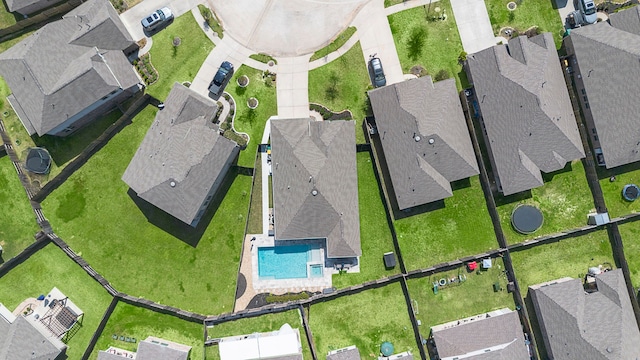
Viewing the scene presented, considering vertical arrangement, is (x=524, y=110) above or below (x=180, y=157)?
below

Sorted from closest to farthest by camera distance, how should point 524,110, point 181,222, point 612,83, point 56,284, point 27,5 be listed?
point 524,110 < point 612,83 < point 27,5 < point 56,284 < point 181,222

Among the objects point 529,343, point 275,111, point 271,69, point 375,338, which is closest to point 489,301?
point 529,343

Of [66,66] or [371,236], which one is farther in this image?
[371,236]

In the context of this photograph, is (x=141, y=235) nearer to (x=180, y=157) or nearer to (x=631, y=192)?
(x=180, y=157)

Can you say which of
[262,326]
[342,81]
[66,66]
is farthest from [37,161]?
[342,81]

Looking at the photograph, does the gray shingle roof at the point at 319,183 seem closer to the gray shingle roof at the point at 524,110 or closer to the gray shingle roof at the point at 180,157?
the gray shingle roof at the point at 180,157

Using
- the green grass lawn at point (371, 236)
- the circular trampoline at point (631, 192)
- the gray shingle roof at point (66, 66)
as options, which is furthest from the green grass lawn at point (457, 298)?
the gray shingle roof at point (66, 66)

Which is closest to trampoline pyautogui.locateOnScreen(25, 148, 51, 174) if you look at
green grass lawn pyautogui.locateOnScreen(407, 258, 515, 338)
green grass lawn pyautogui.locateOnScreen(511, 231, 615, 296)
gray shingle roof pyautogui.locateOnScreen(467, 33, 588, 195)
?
green grass lawn pyautogui.locateOnScreen(407, 258, 515, 338)
